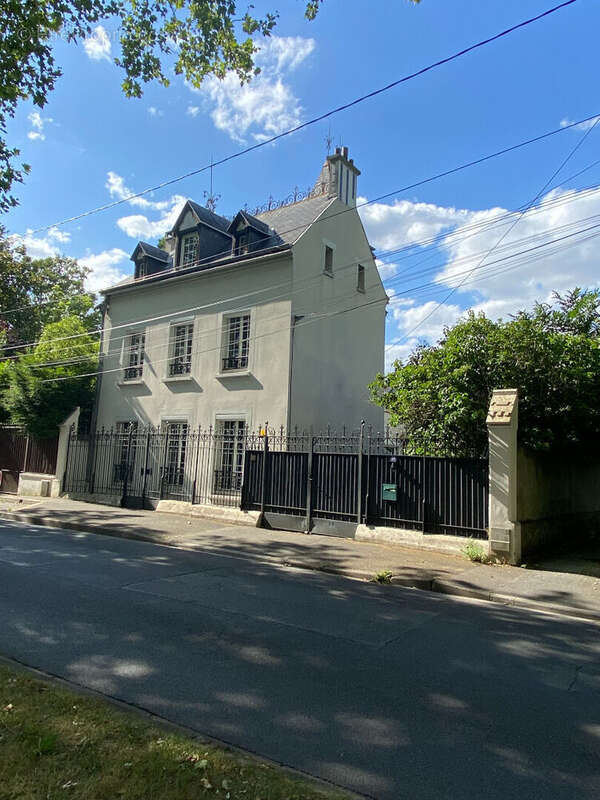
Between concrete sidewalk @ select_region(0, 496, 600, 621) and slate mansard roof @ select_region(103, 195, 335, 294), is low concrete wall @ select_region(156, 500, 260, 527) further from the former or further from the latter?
slate mansard roof @ select_region(103, 195, 335, 294)

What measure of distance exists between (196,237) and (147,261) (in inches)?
109

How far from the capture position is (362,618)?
638 centimetres

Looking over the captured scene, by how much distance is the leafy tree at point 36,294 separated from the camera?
89.7 ft

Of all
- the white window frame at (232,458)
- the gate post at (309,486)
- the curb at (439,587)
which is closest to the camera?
the curb at (439,587)

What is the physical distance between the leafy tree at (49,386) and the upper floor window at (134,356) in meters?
1.64

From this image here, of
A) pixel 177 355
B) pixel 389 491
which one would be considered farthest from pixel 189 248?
pixel 389 491

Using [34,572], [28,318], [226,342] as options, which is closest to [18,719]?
[34,572]

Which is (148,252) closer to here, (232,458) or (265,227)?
(265,227)

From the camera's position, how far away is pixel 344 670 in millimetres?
4613

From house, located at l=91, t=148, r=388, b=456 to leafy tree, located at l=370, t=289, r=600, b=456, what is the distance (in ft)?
16.7

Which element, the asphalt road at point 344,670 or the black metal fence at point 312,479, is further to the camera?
the black metal fence at point 312,479

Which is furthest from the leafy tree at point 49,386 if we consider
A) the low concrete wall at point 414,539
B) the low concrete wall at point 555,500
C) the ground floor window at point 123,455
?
the low concrete wall at point 555,500

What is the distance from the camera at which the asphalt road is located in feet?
10.6

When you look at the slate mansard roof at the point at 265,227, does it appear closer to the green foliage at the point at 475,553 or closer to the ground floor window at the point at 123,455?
the ground floor window at the point at 123,455
